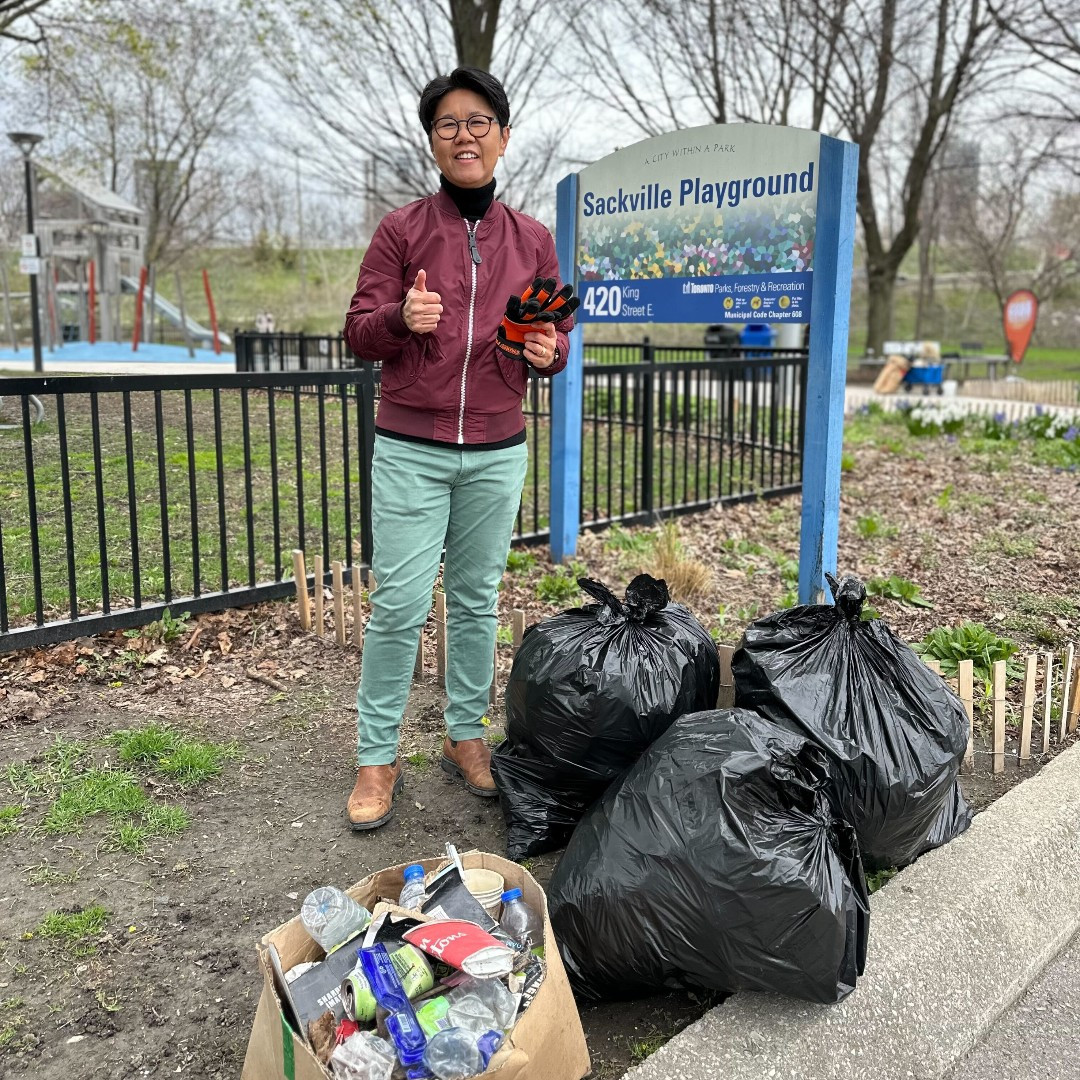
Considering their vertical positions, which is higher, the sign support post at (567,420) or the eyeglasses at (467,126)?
the eyeglasses at (467,126)

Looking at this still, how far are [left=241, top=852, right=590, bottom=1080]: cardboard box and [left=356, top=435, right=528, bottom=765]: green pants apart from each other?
963mm

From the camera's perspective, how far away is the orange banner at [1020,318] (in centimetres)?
2150

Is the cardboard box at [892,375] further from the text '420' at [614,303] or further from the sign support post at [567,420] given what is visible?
the text '420' at [614,303]

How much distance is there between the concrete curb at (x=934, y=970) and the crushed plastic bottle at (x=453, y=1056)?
35 centimetres

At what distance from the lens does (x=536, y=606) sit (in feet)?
15.4

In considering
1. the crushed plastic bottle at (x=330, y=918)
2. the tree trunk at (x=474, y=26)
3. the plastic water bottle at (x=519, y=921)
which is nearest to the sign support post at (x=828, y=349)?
the plastic water bottle at (x=519, y=921)

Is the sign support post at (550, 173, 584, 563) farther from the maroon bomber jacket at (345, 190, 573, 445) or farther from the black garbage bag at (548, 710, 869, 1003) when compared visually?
the black garbage bag at (548, 710, 869, 1003)

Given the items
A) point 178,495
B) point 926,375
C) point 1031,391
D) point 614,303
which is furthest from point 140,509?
point 926,375

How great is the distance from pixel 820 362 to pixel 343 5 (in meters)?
12.6

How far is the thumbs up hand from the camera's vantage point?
236 cm

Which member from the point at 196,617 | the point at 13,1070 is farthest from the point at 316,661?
the point at 13,1070

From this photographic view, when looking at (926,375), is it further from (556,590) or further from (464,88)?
(464,88)

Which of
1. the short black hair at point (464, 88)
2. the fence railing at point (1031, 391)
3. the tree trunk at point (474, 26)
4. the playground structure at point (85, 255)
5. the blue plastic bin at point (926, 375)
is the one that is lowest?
the fence railing at point (1031, 391)

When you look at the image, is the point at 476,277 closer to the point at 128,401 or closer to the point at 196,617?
the point at 128,401
